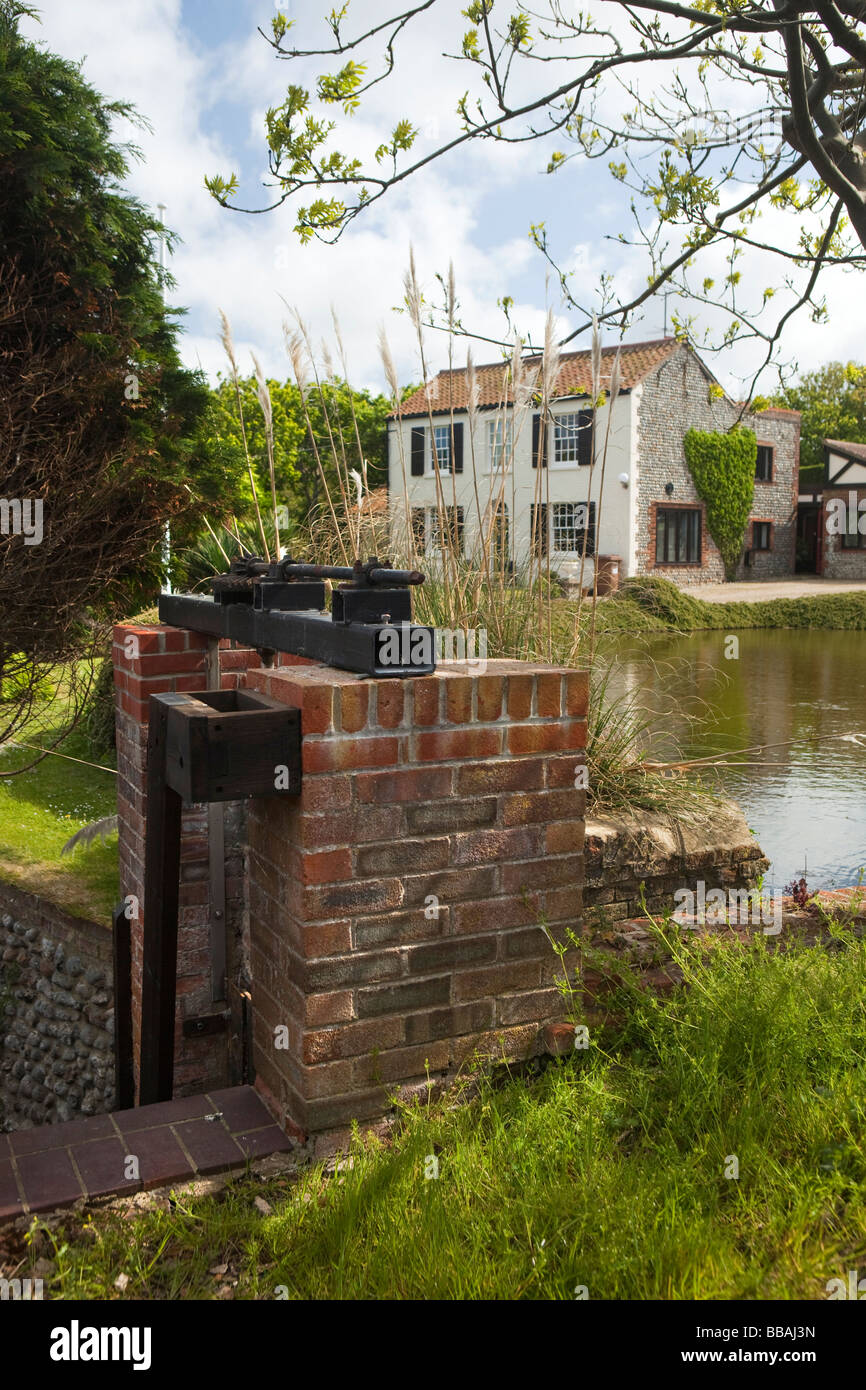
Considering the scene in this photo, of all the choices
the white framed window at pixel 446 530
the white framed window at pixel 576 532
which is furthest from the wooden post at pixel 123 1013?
the white framed window at pixel 576 532

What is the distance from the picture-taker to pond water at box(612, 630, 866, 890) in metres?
5.26

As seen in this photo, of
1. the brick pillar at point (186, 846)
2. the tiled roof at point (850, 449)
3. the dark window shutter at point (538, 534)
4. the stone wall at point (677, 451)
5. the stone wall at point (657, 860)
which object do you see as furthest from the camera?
the tiled roof at point (850, 449)

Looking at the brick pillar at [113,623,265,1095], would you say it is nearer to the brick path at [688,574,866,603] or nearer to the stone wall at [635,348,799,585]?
the brick path at [688,574,866,603]

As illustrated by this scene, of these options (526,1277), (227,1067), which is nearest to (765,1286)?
(526,1277)

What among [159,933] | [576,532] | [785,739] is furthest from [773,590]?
[159,933]

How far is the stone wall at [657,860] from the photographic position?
12.3ft

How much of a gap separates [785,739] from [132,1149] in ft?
22.2

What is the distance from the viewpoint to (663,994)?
2566mm

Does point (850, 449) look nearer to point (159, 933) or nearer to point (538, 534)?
point (538, 534)

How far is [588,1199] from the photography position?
68.0 inches

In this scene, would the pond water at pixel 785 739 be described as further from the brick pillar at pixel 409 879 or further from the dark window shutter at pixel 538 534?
the brick pillar at pixel 409 879

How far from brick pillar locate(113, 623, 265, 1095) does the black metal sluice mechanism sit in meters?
0.16

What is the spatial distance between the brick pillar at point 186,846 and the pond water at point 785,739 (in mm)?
1883
